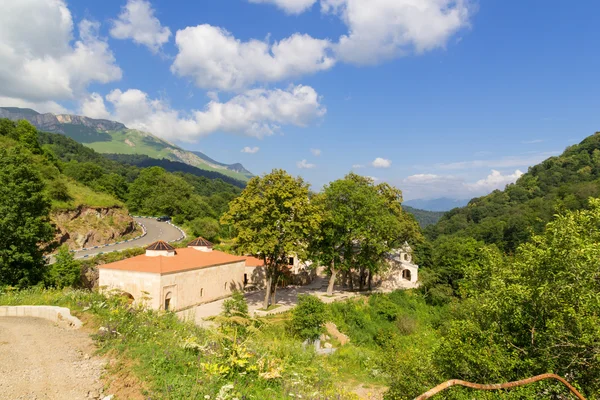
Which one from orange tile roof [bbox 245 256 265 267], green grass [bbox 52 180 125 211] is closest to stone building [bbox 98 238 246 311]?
orange tile roof [bbox 245 256 265 267]

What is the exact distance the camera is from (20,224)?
67.8 ft

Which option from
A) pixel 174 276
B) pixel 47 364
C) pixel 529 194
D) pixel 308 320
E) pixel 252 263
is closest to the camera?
pixel 47 364

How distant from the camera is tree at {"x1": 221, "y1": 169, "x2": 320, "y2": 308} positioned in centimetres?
2494

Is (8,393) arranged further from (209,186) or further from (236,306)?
(209,186)

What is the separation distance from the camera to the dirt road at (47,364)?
6.34 meters

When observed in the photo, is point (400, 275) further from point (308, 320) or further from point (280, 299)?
point (308, 320)

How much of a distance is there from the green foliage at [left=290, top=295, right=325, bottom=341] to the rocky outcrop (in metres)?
27.1

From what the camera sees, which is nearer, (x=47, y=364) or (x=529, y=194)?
(x=47, y=364)

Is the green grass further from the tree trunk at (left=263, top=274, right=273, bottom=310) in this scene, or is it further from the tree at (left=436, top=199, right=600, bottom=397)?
the tree at (left=436, top=199, right=600, bottom=397)

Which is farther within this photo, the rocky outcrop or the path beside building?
the rocky outcrop

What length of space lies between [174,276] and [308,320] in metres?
11.4

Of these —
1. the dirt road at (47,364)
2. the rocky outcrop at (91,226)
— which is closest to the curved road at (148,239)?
the rocky outcrop at (91,226)

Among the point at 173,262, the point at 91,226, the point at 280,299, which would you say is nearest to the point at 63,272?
the point at 173,262

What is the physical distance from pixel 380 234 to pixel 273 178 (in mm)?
13233
